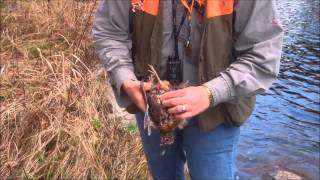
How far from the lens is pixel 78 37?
5.57m

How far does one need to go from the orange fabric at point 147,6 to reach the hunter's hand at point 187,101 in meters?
0.40

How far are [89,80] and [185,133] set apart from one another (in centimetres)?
241

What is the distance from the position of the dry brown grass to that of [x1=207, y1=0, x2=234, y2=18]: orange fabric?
199cm

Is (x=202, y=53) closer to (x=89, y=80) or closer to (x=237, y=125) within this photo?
(x=237, y=125)

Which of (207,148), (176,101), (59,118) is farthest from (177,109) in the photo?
(59,118)

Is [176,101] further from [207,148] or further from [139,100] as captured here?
[207,148]

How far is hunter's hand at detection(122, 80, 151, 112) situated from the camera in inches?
88.8

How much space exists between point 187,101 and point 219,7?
0.42 metres

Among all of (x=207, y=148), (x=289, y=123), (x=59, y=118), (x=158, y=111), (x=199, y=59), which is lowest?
(x=289, y=123)

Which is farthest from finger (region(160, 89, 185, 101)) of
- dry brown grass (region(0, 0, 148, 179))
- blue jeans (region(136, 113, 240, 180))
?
dry brown grass (region(0, 0, 148, 179))

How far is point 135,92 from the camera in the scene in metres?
2.28

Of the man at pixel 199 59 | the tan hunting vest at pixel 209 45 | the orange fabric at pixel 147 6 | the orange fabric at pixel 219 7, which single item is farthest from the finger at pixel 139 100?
the orange fabric at pixel 219 7

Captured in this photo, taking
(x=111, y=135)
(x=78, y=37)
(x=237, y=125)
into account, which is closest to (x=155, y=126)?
(x=237, y=125)

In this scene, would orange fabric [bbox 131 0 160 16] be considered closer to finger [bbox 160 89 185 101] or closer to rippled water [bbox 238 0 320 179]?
finger [bbox 160 89 185 101]
